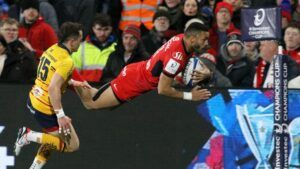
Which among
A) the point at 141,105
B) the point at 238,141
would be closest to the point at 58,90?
the point at 141,105

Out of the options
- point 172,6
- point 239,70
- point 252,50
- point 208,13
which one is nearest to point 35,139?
point 239,70

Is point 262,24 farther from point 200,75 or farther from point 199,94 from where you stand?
point 200,75

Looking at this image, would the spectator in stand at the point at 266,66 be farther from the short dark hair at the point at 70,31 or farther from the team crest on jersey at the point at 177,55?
the short dark hair at the point at 70,31

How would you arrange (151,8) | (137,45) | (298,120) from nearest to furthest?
(298,120) → (137,45) → (151,8)

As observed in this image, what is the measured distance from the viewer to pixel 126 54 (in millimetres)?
17344

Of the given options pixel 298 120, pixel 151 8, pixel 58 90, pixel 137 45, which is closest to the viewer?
pixel 58 90

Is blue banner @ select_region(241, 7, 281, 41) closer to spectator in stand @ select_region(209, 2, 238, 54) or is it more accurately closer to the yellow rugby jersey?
the yellow rugby jersey

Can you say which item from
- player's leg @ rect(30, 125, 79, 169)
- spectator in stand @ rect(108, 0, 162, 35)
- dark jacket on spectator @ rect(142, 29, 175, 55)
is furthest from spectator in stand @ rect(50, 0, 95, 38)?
player's leg @ rect(30, 125, 79, 169)

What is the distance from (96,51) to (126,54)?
562mm

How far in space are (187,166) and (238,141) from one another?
77 centimetres

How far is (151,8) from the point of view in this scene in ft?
61.0

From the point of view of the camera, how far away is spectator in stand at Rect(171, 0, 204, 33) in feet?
58.6

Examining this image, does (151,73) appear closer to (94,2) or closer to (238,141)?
(238,141)

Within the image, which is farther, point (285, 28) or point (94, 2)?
point (94, 2)
